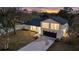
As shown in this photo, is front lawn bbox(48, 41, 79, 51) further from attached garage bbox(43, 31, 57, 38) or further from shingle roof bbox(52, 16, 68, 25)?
shingle roof bbox(52, 16, 68, 25)

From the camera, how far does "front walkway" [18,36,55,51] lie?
2338mm

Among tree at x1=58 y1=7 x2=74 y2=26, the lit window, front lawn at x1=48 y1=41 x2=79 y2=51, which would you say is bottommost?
front lawn at x1=48 y1=41 x2=79 y2=51

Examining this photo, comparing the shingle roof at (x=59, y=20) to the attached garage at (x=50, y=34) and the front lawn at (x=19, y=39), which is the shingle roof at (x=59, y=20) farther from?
the front lawn at (x=19, y=39)

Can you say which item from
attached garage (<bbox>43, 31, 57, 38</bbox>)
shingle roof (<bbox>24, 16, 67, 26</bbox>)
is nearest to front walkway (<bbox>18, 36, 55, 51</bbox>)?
attached garage (<bbox>43, 31, 57, 38</bbox>)

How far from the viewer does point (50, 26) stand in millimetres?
2326

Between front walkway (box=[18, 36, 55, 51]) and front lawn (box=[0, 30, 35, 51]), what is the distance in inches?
1.8

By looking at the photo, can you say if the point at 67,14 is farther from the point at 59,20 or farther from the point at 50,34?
the point at 50,34

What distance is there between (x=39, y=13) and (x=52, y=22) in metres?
0.16

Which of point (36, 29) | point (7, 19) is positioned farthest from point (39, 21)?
point (7, 19)

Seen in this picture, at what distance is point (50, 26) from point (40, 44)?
216 mm

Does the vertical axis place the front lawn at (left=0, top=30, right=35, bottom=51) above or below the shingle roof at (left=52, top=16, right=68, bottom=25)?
below

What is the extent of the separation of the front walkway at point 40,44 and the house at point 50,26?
5 cm

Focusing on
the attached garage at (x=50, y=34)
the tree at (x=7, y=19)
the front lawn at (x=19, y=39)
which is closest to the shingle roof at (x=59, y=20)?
the attached garage at (x=50, y=34)

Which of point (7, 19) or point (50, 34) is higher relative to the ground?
point (7, 19)
